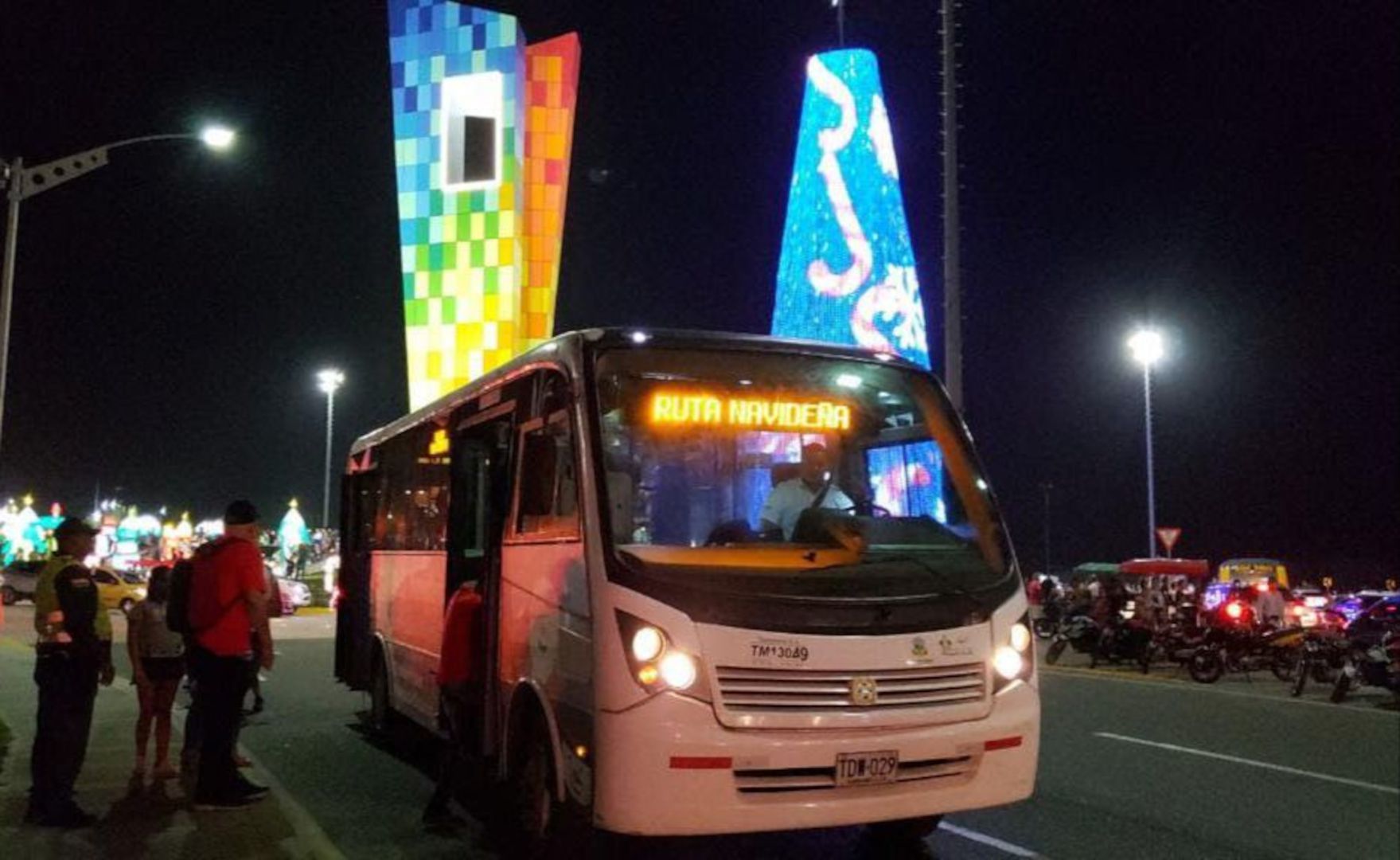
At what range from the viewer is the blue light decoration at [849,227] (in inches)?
1283

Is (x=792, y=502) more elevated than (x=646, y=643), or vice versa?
(x=792, y=502)

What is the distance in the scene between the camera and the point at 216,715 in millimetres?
7465

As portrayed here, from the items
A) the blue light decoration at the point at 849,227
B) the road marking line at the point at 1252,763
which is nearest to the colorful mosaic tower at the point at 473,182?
the blue light decoration at the point at 849,227

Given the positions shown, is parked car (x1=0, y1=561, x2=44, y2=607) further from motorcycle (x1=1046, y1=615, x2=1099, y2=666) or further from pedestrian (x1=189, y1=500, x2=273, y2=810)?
pedestrian (x1=189, y1=500, x2=273, y2=810)

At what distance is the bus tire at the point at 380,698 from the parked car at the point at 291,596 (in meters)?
A: 23.7

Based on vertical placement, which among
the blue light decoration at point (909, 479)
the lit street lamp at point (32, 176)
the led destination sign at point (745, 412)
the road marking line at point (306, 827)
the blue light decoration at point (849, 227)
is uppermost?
the blue light decoration at point (849, 227)

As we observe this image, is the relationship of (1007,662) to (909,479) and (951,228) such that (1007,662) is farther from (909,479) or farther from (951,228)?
(951,228)

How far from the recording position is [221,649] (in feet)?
24.4

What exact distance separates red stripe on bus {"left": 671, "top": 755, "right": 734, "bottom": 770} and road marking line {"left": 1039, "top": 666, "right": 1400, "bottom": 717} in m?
12.1

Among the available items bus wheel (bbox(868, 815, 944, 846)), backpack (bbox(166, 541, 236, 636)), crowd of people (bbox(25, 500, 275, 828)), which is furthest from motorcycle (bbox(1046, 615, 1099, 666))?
backpack (bbox(166, 541, 236, 636))

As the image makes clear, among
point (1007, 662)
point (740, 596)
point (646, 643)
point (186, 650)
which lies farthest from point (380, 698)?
point (1007, 662)

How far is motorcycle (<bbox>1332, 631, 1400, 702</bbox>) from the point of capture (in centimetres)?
1500

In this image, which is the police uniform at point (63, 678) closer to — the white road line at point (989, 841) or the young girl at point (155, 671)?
the young girl at point (155, 671)

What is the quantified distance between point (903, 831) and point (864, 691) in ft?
5.82
